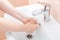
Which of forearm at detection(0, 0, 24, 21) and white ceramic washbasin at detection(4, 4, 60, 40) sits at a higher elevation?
forearm at detection(0, 0, 24, 21)

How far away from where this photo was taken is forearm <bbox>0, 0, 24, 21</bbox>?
3.15 ft

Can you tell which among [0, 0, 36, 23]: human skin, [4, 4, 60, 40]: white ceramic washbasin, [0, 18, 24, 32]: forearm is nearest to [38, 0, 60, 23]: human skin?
[4, 4, 60, 40]: white ceramic washbasin

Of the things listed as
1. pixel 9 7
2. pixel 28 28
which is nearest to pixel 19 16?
pixel 9 7

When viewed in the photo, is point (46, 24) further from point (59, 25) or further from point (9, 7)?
point (9, 7)

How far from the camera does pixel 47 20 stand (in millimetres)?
1024

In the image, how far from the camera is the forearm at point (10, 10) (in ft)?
3.15

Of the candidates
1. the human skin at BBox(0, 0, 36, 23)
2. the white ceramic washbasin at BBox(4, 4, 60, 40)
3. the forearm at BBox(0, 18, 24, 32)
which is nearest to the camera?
the forearm at BBox(0, 18, 24, 32)

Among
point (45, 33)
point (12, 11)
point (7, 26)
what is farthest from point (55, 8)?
point (7, 26)

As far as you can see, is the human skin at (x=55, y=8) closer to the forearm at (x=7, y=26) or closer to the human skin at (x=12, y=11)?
the human skin at (x=12, y=11)

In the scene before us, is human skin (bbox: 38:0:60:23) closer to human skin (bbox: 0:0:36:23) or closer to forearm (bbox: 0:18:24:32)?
human skin (bbox: 0:0:36:23)

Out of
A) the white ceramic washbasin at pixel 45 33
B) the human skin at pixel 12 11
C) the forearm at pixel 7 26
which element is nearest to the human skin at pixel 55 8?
the white ceramic washbasin at pixel 45 33

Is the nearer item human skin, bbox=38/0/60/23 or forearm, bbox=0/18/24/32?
forearm, bbox=0/18/24/32

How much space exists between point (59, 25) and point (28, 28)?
0.27 metres

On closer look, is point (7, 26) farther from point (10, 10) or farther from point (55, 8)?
point (55, 8)
